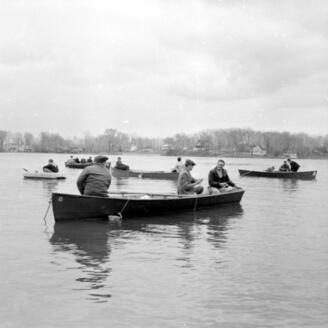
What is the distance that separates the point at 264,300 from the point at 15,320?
145 inches

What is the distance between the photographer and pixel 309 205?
22031mm

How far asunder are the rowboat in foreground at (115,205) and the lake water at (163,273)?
418 millimetres

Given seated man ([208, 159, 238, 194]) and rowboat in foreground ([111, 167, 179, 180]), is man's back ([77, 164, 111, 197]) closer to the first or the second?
seated man ([208, 159, 238, 194])

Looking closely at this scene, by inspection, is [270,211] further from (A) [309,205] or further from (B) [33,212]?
(B) [33,212]

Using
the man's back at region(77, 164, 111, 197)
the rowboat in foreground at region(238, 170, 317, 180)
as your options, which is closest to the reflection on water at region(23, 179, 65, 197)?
the man's back at region(77, 164, 111, 197)

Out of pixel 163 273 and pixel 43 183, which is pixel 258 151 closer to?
pixel 43 183

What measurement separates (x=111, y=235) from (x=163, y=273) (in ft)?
13.5

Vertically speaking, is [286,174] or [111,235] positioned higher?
[286,174]

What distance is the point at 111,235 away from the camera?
42.7 feet

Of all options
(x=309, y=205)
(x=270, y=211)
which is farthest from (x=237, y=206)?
(x=309, y=205)

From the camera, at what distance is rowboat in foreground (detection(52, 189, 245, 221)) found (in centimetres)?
1461

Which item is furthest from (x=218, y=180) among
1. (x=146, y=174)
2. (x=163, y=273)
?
(x=146, y=174)

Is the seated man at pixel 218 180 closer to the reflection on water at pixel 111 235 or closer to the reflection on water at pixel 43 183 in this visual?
the reflection on water at pixel 111 235

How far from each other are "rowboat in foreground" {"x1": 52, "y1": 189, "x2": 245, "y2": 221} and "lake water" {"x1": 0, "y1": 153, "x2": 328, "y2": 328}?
42 cm
